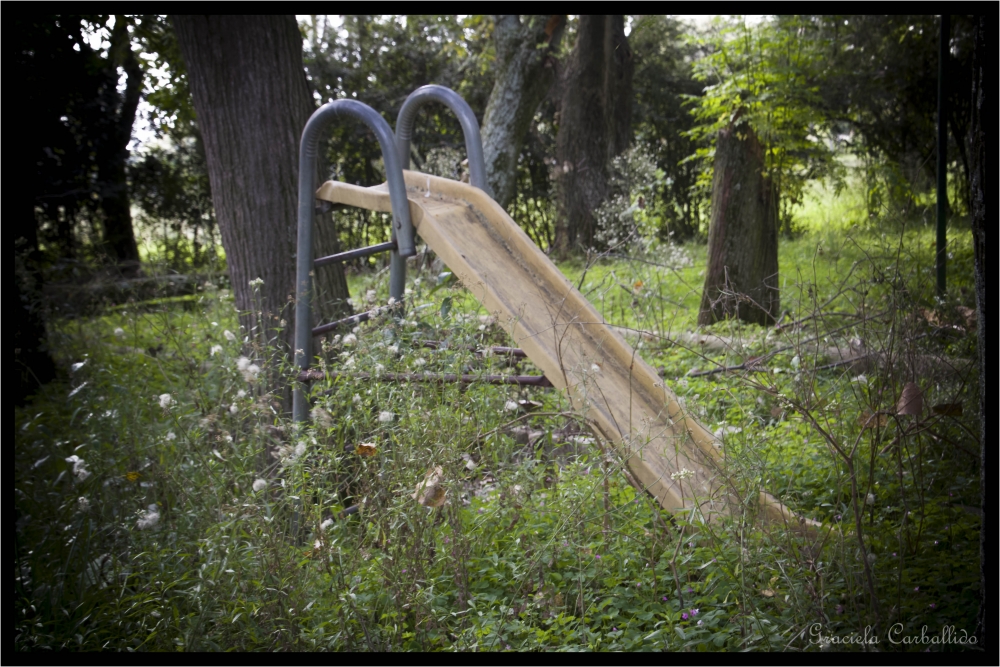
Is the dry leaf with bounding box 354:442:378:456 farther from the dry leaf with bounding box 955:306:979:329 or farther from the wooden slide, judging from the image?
the dry leaf with bounding box 955:306:979:329

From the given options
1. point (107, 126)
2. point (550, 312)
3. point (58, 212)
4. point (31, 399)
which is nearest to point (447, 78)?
point (107, 126)

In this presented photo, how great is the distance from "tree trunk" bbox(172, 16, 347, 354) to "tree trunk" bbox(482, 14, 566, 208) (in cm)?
451

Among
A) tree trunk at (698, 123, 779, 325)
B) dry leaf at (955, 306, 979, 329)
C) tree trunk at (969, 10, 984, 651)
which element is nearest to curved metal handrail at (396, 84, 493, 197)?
tree trunk at (969, 10, 984, 651)

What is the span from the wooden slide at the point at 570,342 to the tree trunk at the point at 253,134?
54 centimetres

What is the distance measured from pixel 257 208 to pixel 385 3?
1.81 meters

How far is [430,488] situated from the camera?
200 centimetres

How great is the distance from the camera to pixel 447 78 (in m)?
10.9

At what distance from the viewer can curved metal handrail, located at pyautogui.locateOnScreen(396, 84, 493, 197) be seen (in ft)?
9.80

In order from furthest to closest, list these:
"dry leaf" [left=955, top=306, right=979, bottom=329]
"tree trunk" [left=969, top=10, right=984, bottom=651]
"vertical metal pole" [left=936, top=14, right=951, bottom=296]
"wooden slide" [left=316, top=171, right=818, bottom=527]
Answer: "vertical metal pole" [left=936, top=14, right=951, bottom=296] → "dry leaf" [left=955, top=306, right=979, bottom=329] → "wooden slide" [left=316, top=171, right=818, bottom=527] → "tree trunk" [left=969, top=10, right=984, bottom=651]

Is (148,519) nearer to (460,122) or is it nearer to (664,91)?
(460,122)

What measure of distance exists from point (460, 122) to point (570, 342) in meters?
1.07

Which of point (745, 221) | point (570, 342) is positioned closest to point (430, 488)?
point (570, 342)

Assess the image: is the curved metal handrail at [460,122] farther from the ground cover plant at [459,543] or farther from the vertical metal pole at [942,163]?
the vertical metal pole at [942,163]

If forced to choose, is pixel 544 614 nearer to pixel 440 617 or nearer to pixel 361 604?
pixel 440 617
